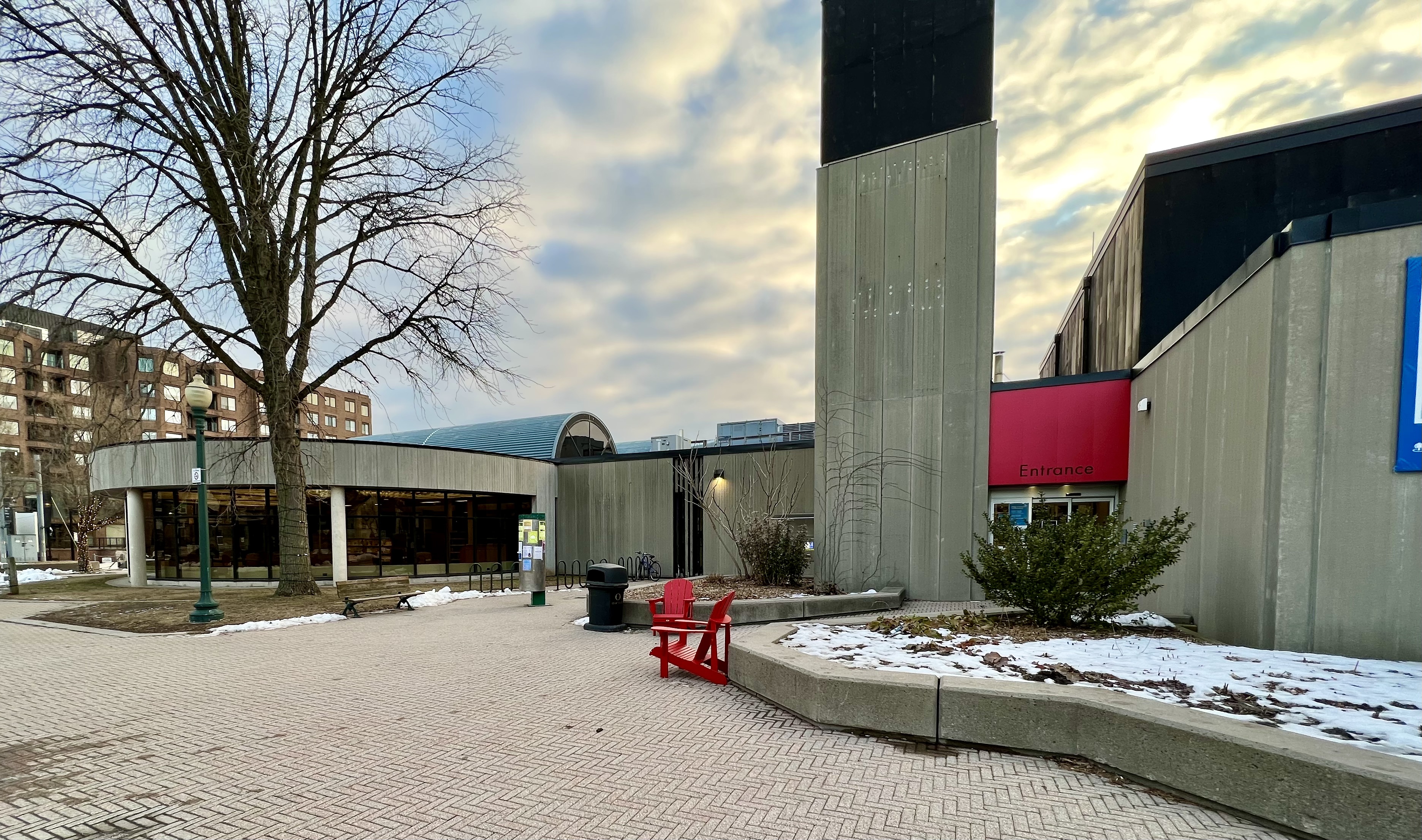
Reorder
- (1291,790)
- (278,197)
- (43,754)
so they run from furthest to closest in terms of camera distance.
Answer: (278,197) → (43,754) → (1291,790)

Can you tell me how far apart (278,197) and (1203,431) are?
62.8 ft

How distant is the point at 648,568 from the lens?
20172 mm

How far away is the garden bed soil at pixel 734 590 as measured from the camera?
1064 centimetres

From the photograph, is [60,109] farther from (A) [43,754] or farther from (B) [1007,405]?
(B) [1007,405]

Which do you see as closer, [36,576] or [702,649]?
[702,649]

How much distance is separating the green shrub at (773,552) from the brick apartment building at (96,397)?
10.8m

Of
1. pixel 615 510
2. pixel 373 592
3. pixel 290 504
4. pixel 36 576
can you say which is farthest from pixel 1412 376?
pixel 36 576

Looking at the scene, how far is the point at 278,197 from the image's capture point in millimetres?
14312

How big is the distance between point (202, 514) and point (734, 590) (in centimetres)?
1049

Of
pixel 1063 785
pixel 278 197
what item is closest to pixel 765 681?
pixel 1063 785

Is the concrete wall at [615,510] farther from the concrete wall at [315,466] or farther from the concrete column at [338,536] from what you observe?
the concrete column at [338,536]

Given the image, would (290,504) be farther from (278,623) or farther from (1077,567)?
(1077,567)

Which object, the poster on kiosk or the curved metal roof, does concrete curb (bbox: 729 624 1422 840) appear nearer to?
the poster on kiosk

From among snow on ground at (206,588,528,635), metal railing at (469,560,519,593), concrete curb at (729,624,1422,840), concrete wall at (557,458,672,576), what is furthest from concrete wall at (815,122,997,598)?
metal railing at (469,560,519,593)
